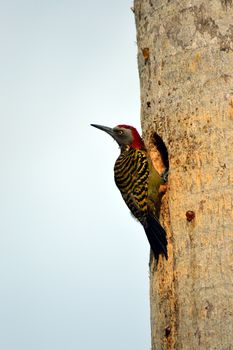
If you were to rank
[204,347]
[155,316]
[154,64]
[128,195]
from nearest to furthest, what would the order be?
[204,347] < [155,316] < [154,64] < [128,195]

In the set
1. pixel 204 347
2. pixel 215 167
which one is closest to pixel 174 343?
pixel 204 347

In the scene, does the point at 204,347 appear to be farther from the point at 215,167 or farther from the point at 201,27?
the point at 201,27

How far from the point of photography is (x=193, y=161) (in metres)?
4.95

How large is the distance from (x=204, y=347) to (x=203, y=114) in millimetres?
1217

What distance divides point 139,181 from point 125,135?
537 millimetres

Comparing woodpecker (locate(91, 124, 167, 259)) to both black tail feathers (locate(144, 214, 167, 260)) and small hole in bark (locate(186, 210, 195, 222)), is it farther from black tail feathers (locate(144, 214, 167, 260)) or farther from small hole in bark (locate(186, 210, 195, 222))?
small hole in bark (locate(186, 210, 195, 222))

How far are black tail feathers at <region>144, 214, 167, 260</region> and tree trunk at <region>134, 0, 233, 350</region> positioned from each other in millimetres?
37

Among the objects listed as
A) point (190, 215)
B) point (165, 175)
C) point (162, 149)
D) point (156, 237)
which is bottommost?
point (156, 237)

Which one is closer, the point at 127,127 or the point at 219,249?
the point at 219,249

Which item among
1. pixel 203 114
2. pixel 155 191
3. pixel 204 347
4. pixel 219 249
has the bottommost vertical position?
pixel 204 347

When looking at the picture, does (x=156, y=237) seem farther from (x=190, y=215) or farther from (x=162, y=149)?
(x=162, y=149)

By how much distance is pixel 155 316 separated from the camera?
16.3 feet

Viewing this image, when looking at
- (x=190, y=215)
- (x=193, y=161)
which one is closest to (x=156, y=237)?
(x=190, y=215)

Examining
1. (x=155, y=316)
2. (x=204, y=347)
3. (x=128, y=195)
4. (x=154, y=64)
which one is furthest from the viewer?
(x=128, y=195)
